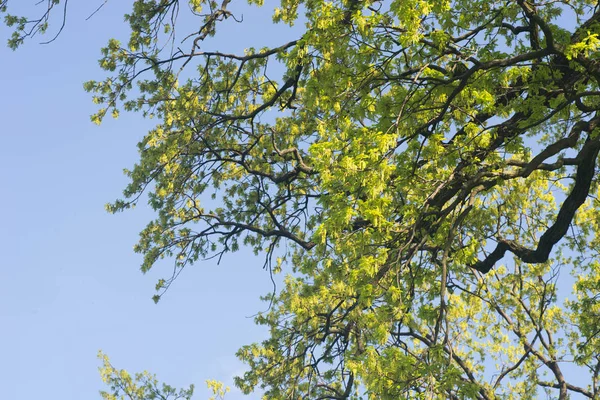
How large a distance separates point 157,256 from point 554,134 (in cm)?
925

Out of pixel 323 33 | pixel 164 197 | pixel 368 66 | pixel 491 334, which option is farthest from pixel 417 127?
pixel 491 334

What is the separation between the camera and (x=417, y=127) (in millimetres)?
11133

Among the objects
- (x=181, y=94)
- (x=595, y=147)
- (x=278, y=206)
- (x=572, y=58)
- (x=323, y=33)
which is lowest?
(x=595, y=147)

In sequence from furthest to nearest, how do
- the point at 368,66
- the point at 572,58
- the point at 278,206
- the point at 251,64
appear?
the point at 278,206
the point at 251,64
the point at 368,66
the point at 572,58

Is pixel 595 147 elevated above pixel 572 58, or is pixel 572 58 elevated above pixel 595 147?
pixel 572 58

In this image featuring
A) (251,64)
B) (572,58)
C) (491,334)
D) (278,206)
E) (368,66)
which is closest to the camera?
(572,58)

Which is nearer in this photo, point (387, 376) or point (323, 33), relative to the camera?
point (387, 376)

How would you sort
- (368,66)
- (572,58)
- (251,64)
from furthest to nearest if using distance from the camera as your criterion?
(251,64) < (368,66) < (572,58)

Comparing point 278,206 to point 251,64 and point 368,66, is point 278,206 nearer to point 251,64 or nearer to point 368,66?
point 251,64

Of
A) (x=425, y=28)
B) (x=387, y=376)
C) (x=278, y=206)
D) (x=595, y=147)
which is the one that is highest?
(x=278, y=206)

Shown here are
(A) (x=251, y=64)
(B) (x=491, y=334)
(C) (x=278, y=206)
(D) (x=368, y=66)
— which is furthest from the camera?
(B) (x=491, y=334)

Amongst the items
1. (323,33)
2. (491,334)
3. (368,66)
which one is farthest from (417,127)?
(491,334)

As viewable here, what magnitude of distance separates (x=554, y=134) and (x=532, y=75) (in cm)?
778

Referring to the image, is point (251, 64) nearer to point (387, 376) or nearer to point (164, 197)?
point (164, 197)
